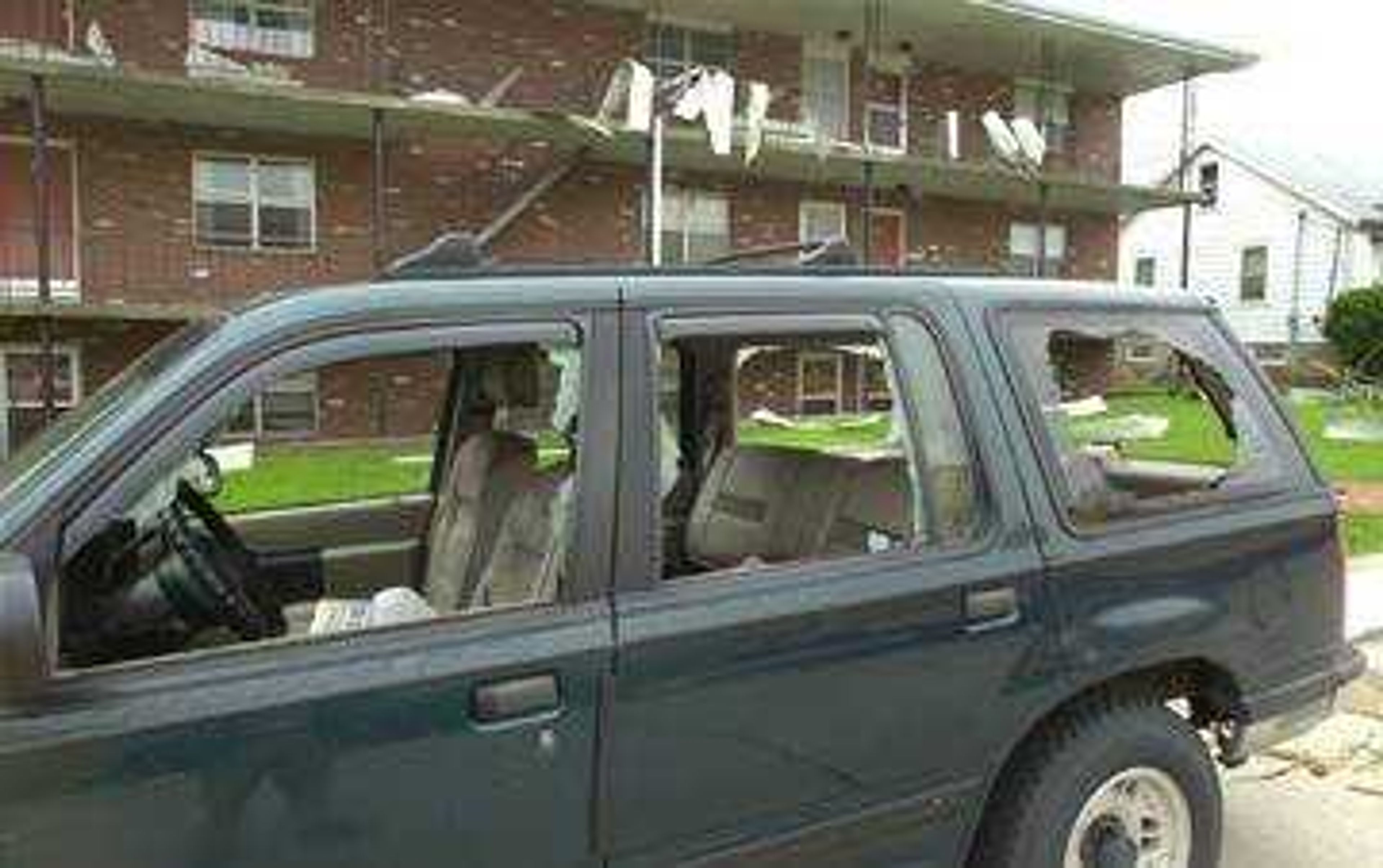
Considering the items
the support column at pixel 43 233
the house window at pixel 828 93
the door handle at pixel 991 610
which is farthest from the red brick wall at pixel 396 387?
the house window at pixel 828 93

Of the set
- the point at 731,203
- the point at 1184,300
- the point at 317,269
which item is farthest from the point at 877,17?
the point at 1184,300

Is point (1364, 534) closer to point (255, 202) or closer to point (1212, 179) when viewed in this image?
point (255, 202)

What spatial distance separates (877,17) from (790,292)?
920 inches

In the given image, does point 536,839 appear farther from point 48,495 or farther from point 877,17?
point 877,17

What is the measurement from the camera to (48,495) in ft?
8.86

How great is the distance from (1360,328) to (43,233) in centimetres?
2772

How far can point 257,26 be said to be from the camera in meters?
22.1

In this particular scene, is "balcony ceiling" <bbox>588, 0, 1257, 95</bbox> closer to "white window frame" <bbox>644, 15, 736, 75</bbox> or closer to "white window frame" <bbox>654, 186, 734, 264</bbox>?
"white window frame" <bbox>644, 15, 736, 75</bbox>

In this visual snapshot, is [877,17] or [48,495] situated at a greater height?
[877,17]

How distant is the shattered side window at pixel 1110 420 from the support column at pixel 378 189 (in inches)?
618

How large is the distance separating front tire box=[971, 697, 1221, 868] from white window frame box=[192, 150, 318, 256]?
64.3 ft

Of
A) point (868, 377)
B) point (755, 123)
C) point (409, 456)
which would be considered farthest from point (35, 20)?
point (868, 377)

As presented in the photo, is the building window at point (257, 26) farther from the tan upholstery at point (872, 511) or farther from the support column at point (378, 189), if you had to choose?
the tan upholstery at point (872, 511)

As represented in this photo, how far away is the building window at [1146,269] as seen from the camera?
149 feet
